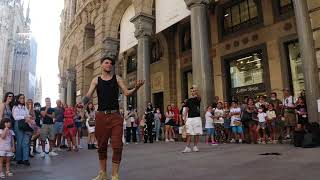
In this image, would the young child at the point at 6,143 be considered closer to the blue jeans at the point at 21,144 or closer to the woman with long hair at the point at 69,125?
the blue jeans at the point at 21,144

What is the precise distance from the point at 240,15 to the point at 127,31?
6.93 meters

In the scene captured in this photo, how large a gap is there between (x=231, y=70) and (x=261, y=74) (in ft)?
6.81

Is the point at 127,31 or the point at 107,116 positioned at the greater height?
the point at 127,31

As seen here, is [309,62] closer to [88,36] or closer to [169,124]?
[169,124]

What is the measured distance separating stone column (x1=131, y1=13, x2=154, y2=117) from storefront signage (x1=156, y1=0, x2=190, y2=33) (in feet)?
3.50

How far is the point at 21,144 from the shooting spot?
744cm

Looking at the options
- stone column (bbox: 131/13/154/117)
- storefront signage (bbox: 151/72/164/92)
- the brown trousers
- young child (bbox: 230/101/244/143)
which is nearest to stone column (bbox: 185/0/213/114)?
young child (bbox: 230/101/244/143)

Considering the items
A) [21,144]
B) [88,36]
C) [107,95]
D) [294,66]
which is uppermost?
[88,36]

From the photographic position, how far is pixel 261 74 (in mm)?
15367

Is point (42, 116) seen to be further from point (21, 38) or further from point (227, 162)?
point (21, 38)

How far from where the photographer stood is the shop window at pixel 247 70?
15.6 metres

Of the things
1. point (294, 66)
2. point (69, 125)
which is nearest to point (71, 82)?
point (69, 125)

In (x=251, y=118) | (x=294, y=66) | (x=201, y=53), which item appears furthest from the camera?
(x=294, y=66)

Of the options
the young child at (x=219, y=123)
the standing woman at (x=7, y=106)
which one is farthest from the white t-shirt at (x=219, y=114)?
A: the standing woman at (x=7, y=106)
